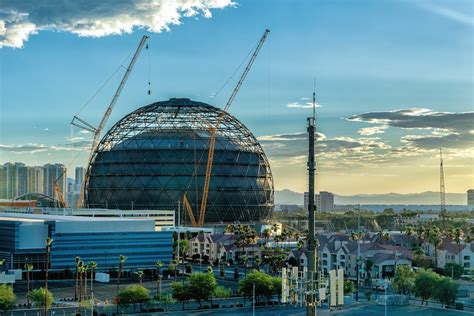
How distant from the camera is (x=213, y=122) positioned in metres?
179

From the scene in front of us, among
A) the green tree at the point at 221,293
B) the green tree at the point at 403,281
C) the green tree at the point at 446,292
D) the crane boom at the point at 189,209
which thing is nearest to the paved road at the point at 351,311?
the green tree at the point at 446,292

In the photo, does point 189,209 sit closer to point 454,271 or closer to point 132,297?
point 454,271

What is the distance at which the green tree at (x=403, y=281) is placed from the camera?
86.1m

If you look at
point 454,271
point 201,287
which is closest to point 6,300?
point 201,287

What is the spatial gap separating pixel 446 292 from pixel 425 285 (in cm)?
257

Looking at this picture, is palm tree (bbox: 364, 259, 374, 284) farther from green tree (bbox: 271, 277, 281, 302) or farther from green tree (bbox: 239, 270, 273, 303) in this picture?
green tree (bbox: 239, 270, 273, 303)

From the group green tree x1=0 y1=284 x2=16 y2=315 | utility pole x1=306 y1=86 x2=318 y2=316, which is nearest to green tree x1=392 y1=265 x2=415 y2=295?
green tree x1=0 y1=284 x2=16 y2=315

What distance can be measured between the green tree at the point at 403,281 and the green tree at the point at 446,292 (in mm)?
5656

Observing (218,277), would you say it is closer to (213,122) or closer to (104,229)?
(104,229)

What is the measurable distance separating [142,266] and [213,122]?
68588 millimetres

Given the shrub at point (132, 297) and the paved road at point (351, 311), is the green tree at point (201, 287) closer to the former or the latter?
the paved road at point (351, 311)

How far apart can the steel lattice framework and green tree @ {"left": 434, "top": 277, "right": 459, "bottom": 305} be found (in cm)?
9357

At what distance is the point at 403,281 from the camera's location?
86750 mm

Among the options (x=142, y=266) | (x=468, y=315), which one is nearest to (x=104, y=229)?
(x=142, y=266)
